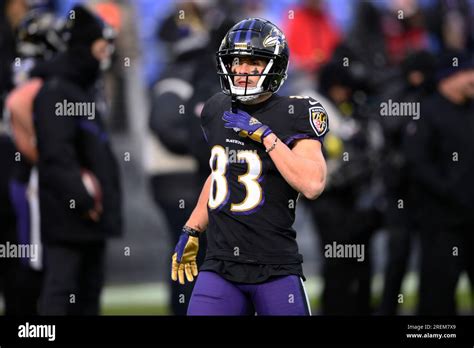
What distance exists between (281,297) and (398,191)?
4.12 metres

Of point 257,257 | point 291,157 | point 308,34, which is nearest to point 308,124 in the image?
point 291,157

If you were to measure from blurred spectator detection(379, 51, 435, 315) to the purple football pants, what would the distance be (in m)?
3.84

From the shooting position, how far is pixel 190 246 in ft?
21.5

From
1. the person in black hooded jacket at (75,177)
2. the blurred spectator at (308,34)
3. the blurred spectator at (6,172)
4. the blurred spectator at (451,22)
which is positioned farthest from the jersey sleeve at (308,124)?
the blurred spectator at (451,22)

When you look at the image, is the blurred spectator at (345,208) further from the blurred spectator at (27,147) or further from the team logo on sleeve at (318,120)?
the team logo on sleeve at (318,120)

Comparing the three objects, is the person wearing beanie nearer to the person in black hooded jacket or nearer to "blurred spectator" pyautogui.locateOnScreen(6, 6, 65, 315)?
the person in black hooded jacket

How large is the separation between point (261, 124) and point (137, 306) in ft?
19.9

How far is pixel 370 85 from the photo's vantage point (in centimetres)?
1104

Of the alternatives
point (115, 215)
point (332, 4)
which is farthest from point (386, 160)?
point (332, 4)

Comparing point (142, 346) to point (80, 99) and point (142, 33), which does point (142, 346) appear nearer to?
point (80, 99)

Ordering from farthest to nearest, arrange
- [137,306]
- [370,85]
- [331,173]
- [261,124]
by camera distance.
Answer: [137,306] < [370,85] < [331,173] < [261,124]

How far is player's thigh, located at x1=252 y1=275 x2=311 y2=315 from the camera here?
6219 millimetres

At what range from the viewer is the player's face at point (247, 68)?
20.6 ft

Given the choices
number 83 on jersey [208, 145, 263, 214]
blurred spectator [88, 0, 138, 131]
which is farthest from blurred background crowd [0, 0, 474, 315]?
number 83 on jersey [208, 145, 263, 214]
